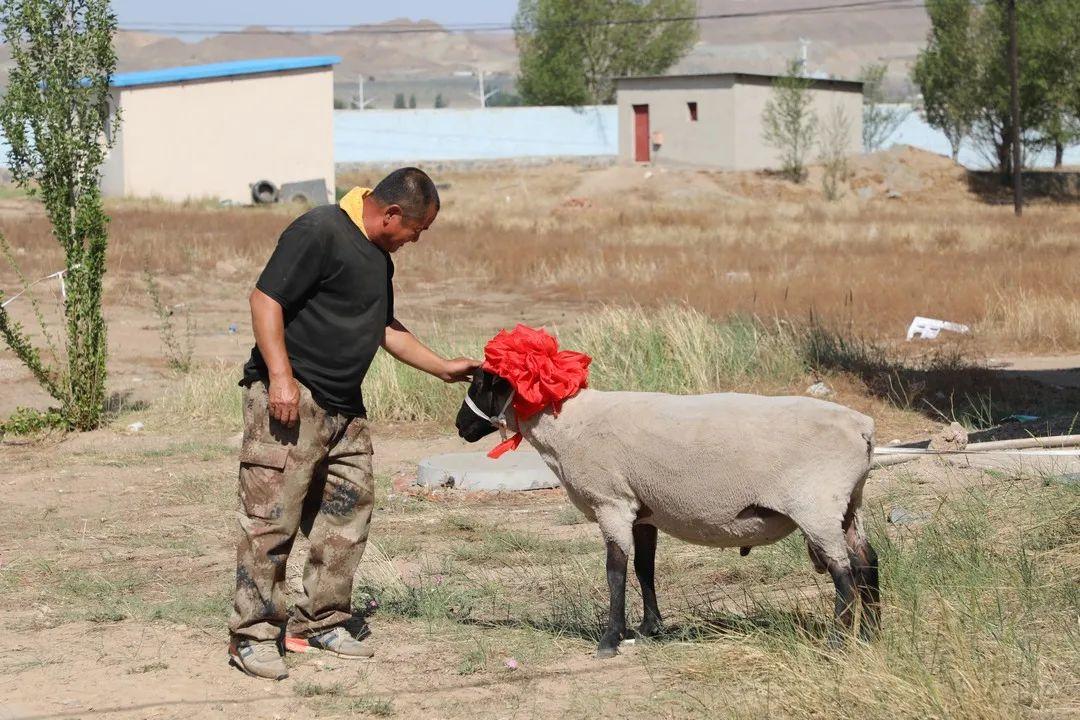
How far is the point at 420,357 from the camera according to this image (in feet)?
19.4

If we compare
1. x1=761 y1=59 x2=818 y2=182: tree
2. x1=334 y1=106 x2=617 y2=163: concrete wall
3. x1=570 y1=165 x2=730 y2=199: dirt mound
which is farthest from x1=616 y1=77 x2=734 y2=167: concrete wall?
x1=334 y1=106 x2=617 y2=163: concrete wall

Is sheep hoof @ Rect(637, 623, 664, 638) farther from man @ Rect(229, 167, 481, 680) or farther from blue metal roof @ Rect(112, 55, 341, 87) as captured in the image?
blue metal roof @ Rect(112, 55, 341, 87)

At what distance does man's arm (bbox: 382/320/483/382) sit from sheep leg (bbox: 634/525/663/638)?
994 mm

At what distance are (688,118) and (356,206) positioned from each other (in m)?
51.1

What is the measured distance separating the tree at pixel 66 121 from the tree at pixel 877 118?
6137cm

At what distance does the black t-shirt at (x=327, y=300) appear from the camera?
5.30m

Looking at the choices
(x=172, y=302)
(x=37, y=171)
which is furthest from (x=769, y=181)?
(x=37, y=171)

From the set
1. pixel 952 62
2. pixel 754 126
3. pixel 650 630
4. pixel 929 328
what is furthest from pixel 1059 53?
pixel 650 630

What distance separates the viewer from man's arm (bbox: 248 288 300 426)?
525 cm

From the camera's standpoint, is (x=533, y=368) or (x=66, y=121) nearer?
(x=533, y=368)

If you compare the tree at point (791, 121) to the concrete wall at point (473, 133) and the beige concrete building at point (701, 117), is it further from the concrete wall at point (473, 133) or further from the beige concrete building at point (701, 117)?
the concrete wall at point (473, 133)

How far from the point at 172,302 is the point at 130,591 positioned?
51.2 feet

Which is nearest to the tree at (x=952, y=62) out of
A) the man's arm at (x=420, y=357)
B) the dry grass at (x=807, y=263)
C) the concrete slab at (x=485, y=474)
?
the dry grass at (x=807, y=263)

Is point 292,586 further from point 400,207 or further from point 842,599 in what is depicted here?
point 842,599
